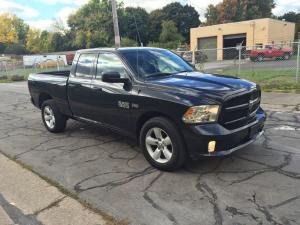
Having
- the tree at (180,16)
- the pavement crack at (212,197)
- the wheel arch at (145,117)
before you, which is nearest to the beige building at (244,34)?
the tree at (180,16)

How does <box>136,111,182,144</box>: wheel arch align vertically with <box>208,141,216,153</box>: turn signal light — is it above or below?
above

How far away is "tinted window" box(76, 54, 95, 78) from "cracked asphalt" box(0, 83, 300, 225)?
4.20 feet

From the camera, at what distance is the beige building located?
145ft

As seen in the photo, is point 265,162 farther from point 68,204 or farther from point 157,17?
point 157,17

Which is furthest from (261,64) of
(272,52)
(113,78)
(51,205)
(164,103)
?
(51,205)

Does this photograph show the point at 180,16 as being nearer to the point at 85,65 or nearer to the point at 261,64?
the point at 261,64

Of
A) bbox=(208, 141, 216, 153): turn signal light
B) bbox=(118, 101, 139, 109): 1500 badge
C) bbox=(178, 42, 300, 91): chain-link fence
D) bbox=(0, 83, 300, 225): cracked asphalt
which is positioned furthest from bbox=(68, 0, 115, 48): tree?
bbox=(208, 141, 216, 153): turn signal light

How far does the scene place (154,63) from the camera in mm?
6086

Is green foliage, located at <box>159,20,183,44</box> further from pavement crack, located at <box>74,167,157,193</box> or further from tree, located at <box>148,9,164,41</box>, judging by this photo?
pavement crack, located at <box>74,167,157,193</box>

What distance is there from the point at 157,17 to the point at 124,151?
6403 cm

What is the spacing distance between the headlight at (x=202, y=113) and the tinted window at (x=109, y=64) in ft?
4.81

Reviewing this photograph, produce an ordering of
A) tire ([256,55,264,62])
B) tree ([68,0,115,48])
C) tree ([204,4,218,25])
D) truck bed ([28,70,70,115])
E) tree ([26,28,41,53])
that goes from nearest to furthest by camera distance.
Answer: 1. truck bed ([28,70,70,115])
2. tire ([256,55,264,62])
3. tree ([68,0,115,48])
4. tree ([204,4,218,25])
5. tree ([26,28,41,53])

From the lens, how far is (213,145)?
15.5 feet

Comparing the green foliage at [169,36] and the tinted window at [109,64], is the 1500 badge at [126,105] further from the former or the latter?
the green foliage at [169,36]
